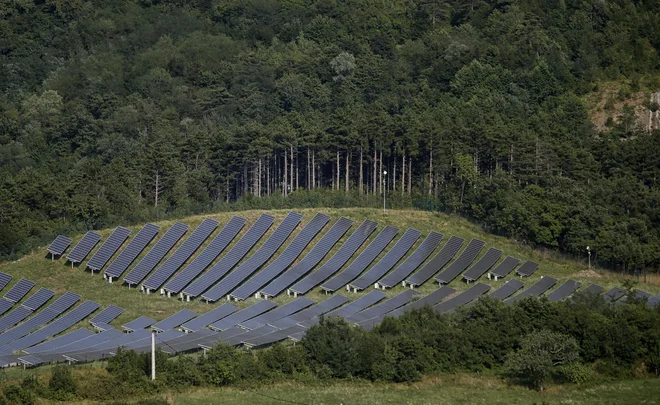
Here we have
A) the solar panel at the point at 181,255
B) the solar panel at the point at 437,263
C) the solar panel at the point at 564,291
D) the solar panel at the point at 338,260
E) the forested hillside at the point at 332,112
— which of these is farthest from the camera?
the forested hillside at the point at 332,112

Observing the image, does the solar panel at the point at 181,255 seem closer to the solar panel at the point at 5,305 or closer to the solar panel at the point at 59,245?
the solar panel at the point at 59,245

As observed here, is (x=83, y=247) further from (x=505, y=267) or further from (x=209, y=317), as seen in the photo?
(x=505, y=267)

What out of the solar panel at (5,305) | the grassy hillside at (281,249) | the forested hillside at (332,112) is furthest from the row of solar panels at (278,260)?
the solar panel at (5,305)

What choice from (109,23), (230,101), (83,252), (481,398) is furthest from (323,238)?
(109,23)

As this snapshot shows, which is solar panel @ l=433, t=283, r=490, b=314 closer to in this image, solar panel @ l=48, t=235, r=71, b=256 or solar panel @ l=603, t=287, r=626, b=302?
solar panel @ l=603, t=287, r=626, b=302

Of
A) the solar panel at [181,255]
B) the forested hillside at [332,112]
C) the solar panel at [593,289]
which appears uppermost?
the forested hillside at [332,112]

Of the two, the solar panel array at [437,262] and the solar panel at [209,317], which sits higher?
the solar panel array at [437,262]
